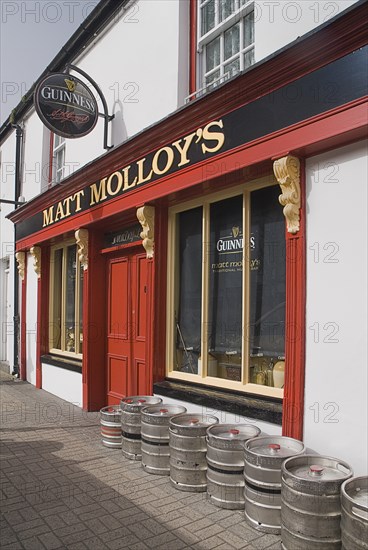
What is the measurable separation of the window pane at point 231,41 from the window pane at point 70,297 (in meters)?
4.55

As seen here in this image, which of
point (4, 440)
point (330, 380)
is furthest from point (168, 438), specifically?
point (4, 440)

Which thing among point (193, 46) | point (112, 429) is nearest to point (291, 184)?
point (193, 46)

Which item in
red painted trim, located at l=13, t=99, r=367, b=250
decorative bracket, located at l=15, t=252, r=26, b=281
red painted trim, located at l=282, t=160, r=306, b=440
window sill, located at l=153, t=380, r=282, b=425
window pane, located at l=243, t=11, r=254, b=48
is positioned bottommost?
window sill, located at l=153, t=380, r=282, b=425

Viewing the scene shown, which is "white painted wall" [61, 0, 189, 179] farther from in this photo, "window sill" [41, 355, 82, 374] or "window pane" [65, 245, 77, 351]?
"window sill" [41, 355, 82, 374]

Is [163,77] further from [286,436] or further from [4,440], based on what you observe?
[4,440]

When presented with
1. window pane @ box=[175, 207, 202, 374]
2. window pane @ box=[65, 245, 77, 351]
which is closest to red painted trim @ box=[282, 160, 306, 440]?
window pane @ box=[175, 207, 202, 374]

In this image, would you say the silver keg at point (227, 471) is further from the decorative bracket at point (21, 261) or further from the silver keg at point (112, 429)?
the decorative bracket at point (21, 261)

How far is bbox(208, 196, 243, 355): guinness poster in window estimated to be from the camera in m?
4.78

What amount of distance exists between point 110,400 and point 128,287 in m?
1.79

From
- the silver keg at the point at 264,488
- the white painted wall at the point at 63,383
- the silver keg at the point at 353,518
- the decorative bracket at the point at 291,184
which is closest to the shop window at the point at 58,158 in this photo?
the white painted wall at the point at 63,383

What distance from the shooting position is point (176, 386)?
5.27 metres

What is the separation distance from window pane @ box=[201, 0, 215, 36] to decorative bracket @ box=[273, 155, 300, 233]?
8.49 feet

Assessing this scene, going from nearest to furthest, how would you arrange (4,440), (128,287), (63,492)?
1. (63,492)
2. (4,440)
3. (128,287)

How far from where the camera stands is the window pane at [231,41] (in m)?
5.10
